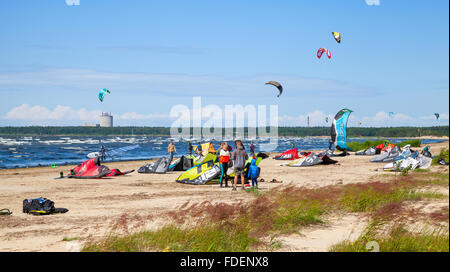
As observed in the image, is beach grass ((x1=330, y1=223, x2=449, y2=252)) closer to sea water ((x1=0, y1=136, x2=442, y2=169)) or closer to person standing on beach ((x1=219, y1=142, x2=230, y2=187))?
person standing on beach ((x1=219, y1=142, x2=230, y2=187))

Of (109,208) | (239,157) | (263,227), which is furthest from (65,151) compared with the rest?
(263,227)

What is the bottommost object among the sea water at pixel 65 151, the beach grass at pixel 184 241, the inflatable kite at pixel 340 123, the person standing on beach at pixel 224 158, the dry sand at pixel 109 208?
the sea water at pixel 65 151

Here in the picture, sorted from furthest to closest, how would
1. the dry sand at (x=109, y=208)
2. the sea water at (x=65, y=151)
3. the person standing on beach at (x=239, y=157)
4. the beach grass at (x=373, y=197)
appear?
1. the sea water at (x=65, y=151)
2. the person standing on beach at (x=239, y=157)
3. the beach grass at (x=373, y=197)
4. the dry sand at (x=109, y=208)

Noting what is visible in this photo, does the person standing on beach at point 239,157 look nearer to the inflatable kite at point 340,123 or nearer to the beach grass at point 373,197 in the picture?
→ the beach grass at point 373,197

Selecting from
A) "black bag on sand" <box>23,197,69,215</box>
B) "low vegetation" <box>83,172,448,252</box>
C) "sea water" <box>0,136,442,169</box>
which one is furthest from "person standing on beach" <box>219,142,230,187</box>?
"sea water" <box>0,136,442,169</box>

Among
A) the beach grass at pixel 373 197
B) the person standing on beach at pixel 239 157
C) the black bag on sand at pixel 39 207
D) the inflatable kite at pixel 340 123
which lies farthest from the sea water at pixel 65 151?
the black bag on sand at pixel 39 207

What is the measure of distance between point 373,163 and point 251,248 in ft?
66.3

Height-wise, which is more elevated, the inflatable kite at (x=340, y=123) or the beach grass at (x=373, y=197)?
A: the inflatable kite at (x=340, y=123)

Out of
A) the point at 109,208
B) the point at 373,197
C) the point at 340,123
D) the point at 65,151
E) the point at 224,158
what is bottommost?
the point at 65,151

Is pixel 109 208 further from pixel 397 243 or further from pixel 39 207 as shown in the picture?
pixel 397 243

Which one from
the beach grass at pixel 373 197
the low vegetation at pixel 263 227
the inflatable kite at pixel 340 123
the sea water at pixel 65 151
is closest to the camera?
the low vegetation at pixel 263 227

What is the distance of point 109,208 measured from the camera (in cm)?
1103

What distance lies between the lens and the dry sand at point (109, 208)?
7395 millimetres

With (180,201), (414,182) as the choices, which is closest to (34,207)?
(180,201)
